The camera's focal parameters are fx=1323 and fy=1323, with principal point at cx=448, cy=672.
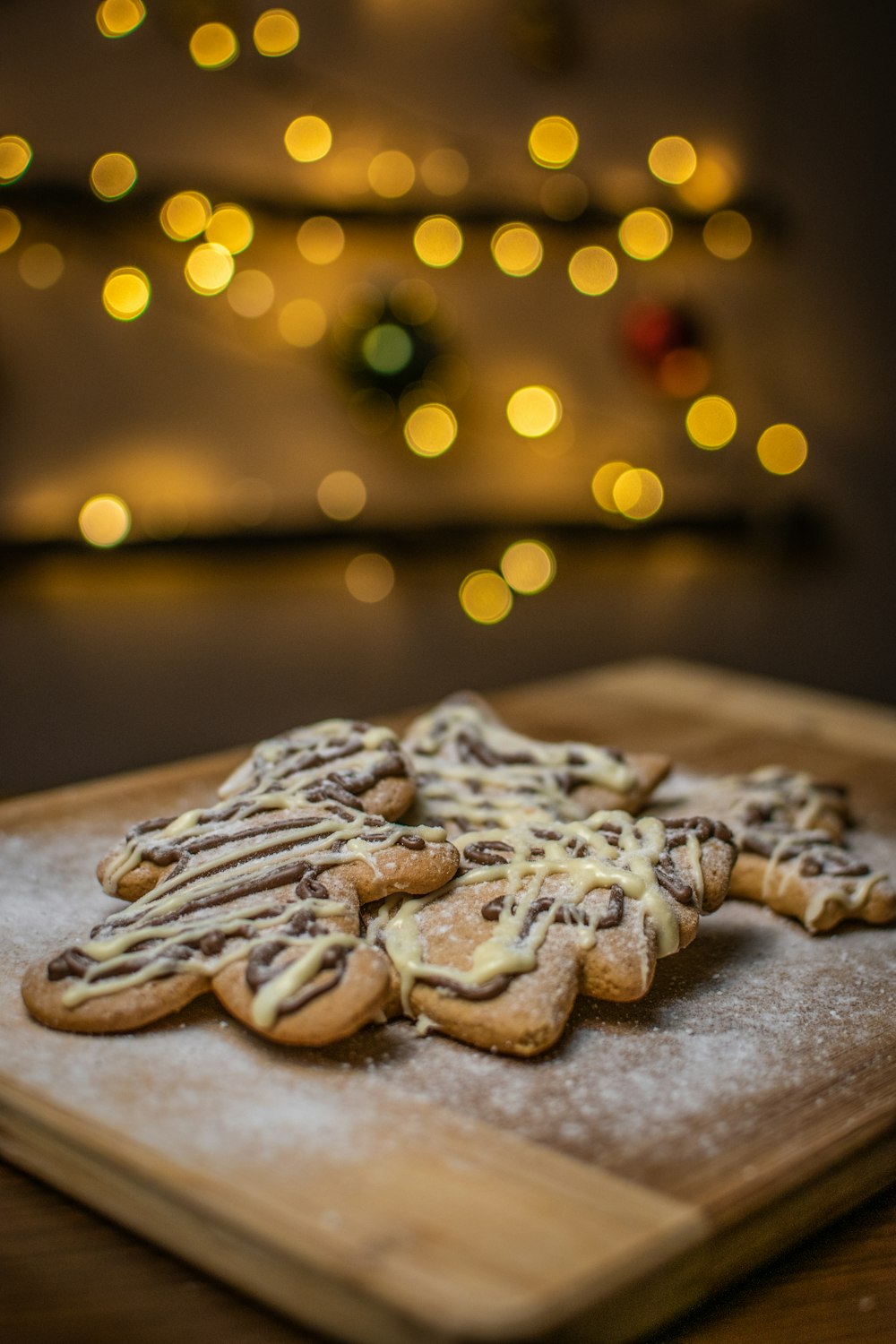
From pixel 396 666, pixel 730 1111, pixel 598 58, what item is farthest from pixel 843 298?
pixel 730 1111

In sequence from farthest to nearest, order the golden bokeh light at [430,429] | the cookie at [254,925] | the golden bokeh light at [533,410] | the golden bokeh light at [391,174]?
the golden bokeh light at [533,410]
the golden bokeh light at [430,429]
the golden bokeh light at [391,174]
the cookie at [254,925]

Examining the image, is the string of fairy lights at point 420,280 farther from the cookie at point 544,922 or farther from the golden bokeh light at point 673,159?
the cookie at point 544,922

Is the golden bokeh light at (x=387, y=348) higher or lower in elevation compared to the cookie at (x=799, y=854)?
higher

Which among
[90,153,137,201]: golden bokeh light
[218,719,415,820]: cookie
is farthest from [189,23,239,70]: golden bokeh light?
[218,719,415,820]: cookie

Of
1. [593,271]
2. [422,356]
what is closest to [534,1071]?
[422,356]

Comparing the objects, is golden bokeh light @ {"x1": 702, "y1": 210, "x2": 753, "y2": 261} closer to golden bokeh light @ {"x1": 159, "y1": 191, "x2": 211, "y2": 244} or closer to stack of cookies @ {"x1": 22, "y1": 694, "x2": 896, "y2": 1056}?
golden bokeh light @ {"x1": 159, "y1": 191, "x2": 211, "y2": 244}

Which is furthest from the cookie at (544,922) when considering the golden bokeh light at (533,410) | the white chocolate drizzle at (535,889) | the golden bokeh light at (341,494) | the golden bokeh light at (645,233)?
the golden bokeh light at (645,233)

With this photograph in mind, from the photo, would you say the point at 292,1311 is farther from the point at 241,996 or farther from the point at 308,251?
the point at 308,251
